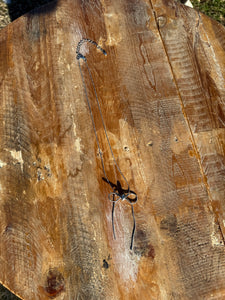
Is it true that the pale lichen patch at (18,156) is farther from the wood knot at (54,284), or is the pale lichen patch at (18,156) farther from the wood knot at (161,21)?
the wood knot at (161,21)

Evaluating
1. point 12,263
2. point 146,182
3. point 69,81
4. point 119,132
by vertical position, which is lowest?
point 12,263

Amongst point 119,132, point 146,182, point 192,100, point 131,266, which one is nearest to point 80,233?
point 131,266

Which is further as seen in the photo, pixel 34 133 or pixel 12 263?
pixel 34 133

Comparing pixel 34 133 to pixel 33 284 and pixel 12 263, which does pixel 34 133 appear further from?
pixel 33 284

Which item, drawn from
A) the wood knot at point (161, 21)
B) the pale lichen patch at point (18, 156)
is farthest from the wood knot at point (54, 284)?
the wood knot at point (161, 21)

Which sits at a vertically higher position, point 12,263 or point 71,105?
point 71,105

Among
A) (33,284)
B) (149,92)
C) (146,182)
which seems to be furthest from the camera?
(149,92)

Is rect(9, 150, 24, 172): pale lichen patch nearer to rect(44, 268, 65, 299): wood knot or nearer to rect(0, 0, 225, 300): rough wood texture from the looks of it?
rect(0, 0, 225, 300): rough wood texture
